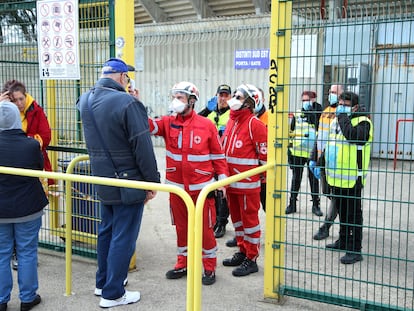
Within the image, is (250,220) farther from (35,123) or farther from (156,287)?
(35,123)

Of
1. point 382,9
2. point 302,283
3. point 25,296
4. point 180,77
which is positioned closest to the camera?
point 382,9

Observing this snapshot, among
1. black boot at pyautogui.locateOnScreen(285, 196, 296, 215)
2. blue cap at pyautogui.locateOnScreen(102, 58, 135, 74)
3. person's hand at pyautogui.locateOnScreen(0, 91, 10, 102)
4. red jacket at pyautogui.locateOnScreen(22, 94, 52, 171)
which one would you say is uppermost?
blue cap at pyautogui.locateOnScreen(102, 58, 135, 74)

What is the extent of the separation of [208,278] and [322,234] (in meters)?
1.92

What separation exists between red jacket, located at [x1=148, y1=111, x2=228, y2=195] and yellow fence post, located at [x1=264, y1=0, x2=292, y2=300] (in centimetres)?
60

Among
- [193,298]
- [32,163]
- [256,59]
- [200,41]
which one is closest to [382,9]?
[193,298]

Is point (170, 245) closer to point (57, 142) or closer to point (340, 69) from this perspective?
point (57, 142)

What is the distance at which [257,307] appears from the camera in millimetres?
3824

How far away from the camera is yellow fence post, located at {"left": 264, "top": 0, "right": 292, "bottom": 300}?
142 inches

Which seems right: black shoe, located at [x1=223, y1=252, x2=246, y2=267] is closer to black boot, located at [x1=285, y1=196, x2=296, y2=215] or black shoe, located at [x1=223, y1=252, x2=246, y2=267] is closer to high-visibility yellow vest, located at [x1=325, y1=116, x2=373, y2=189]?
high-visibility yellow vest, located at [x1=325, y1=116, x2=373, y2=189]

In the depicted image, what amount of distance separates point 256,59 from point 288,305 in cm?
897

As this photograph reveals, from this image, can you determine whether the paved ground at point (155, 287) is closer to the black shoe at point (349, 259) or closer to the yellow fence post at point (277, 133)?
the yellow fence post at point (277, 133)

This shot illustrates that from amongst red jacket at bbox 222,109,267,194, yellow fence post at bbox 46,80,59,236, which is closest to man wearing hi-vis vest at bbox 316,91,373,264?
red jacket at bbox 222,109,267,194

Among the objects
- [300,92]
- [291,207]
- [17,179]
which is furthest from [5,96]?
[291,207]

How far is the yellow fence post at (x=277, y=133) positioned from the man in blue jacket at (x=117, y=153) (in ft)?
3.21
